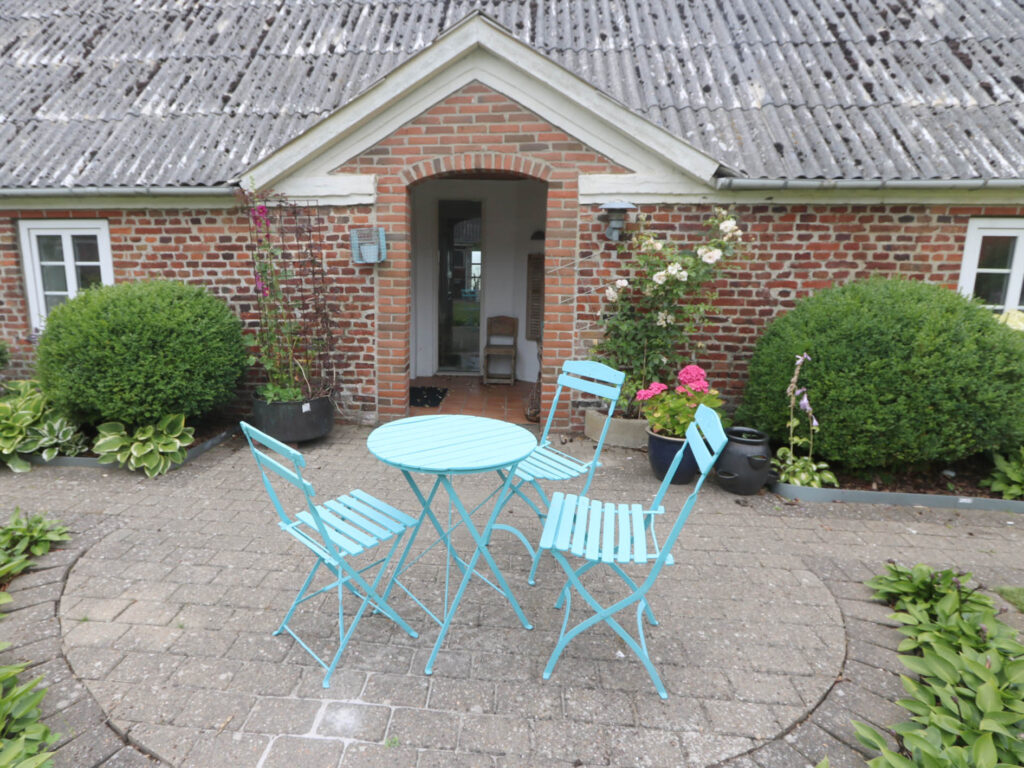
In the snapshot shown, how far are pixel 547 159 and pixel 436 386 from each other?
140 inches

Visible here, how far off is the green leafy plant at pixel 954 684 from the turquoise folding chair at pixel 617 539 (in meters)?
0.87

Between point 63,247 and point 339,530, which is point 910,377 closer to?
point 339,530

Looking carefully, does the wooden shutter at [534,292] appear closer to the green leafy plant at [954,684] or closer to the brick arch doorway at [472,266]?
the brick arch doorway at [472,266]

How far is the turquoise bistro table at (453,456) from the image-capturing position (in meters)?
2.46

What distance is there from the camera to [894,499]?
14.4ft

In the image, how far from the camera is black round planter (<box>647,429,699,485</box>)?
4539 mm

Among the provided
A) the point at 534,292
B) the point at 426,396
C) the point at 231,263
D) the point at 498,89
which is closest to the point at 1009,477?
the point at 498,89

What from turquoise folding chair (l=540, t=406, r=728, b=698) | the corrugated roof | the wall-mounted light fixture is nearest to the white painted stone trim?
the corrugated roof

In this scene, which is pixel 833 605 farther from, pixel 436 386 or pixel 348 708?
pixel 436 386

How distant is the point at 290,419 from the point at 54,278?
133 inches

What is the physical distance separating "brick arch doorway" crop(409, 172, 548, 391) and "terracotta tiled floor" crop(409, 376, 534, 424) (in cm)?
36

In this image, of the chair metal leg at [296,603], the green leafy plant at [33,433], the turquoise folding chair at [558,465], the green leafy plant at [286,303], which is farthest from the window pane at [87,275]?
the turquoise folding chair at [558,465]

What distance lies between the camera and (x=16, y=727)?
2.03 meters

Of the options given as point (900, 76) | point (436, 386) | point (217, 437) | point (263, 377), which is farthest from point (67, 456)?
point (900, 76)
